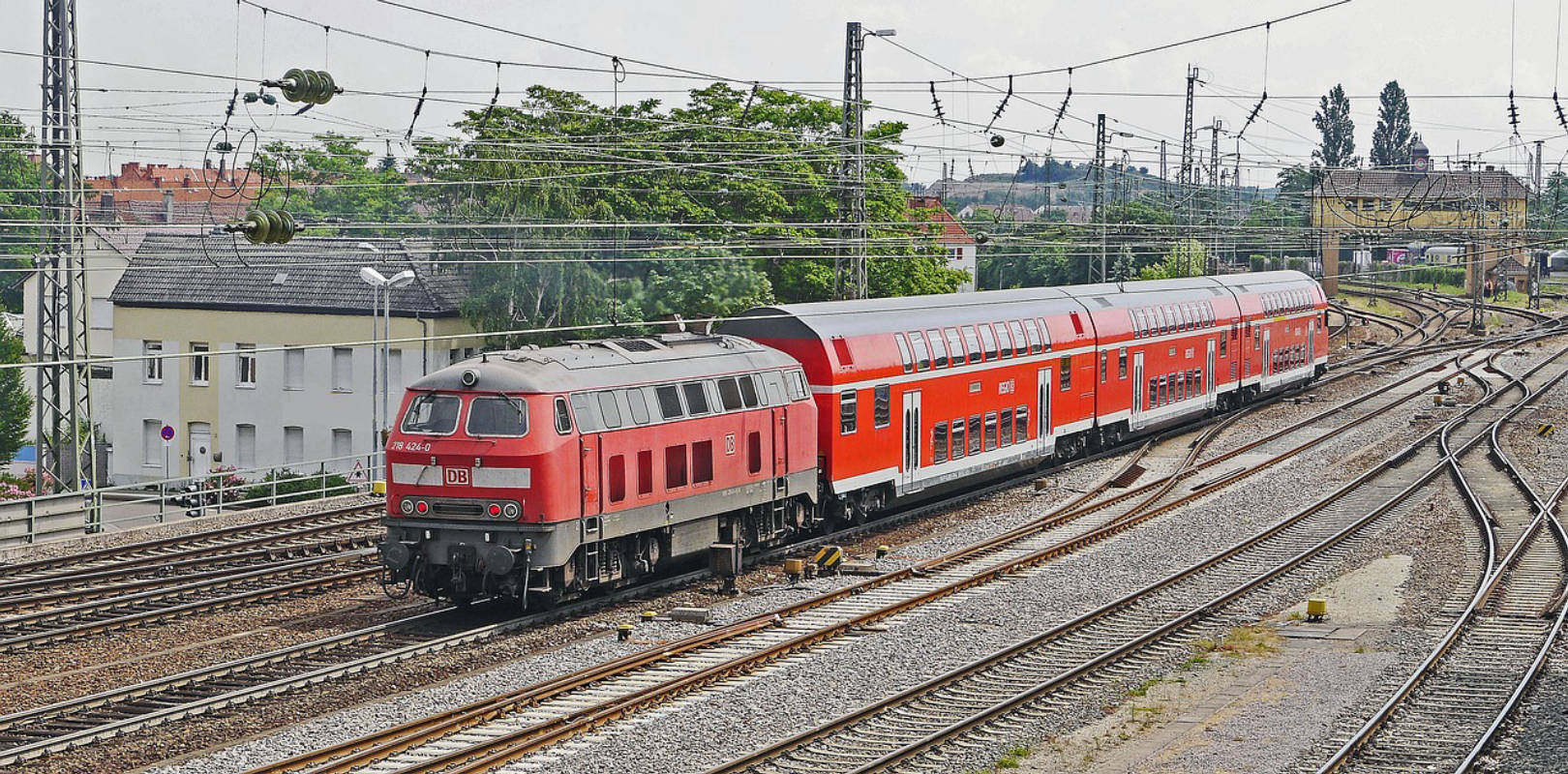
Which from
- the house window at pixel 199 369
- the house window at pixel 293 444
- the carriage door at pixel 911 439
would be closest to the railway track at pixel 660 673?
the carriage door at pixel 911 439

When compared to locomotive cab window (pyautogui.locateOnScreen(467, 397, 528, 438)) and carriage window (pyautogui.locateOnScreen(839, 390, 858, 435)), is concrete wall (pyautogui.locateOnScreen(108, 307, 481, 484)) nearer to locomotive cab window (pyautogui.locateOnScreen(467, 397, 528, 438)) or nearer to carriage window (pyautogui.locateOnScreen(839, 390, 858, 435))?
carriage window (pyautogui.locateOnScreen(839, 390, 858, 435))

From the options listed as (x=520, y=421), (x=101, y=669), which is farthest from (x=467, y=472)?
(x=101, y=669)

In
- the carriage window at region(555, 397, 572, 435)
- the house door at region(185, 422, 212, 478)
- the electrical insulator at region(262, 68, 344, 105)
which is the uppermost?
the electrical insulator at region(262, 68, 344, 105)

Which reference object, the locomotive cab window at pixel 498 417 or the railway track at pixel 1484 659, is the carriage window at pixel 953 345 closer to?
the railway track at pixel 1484 659

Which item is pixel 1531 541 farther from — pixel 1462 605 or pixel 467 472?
pixel 467 472

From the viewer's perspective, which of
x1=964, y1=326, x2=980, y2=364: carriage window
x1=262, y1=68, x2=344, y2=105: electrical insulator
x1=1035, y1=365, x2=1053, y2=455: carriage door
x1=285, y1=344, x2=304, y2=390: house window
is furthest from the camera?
x1=285, y1=344, x2=304, y2=390: house window

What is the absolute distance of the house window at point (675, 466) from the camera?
22688 millimetres

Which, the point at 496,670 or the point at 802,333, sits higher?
the point at 802,333

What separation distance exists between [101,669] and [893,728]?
8927 mm

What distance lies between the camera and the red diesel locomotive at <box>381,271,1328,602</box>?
20.5 m

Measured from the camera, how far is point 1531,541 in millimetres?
28188

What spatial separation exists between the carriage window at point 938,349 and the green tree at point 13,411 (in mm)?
38194

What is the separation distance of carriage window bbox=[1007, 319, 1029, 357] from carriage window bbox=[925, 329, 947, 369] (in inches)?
128

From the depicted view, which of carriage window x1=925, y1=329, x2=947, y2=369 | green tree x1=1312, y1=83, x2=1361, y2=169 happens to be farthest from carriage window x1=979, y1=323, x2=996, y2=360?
green tree x1=1312, y1=83, x2=1361, y2=169
